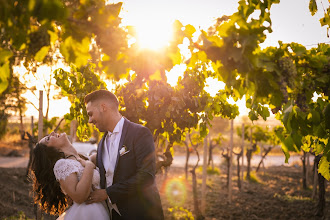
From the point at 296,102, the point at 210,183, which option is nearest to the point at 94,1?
the point at 296,102

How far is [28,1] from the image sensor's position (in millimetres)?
1243

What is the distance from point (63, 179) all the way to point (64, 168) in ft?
0.30

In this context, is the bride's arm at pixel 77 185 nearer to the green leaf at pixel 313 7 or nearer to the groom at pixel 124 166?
the groom at pixel 124 166

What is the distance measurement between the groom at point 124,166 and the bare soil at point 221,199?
367 cm

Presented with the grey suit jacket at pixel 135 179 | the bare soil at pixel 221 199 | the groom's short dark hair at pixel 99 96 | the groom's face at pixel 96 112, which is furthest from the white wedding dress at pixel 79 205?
the bare soil at pixel 221 199

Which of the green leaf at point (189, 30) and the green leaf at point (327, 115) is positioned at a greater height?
the green leaf at point (189, 30)

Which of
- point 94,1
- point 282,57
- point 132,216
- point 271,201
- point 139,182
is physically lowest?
point 271,201

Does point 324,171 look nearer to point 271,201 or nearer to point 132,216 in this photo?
point 132,216

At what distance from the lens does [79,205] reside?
9.50 feet

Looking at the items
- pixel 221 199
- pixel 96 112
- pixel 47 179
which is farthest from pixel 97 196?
pixel 221 199

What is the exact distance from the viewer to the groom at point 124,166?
9.05 feet

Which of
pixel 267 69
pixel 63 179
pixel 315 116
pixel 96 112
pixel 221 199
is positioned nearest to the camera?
pixel 267 69

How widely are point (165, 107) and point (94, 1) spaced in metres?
2.96

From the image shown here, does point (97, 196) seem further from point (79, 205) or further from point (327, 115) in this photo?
point (327, 115)
